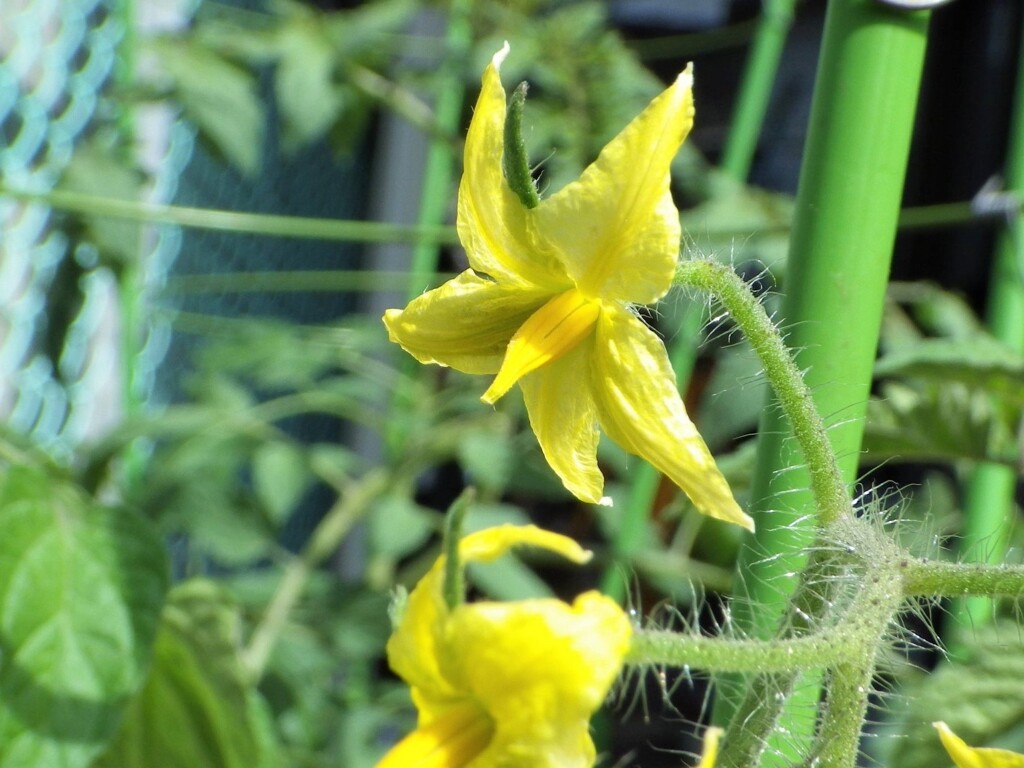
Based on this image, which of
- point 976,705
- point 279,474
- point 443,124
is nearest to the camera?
point 976,705

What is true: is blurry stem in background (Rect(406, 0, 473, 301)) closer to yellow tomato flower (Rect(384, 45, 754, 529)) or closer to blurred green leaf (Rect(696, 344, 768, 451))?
blurred green leaf (Rect(696, 344, 768, 451))

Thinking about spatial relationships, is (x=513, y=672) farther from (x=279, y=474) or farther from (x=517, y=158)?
(x=279, y=474)

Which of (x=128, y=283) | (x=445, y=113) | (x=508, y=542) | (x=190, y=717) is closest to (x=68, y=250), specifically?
(x=128, y=283)

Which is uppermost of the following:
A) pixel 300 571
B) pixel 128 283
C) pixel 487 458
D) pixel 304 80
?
pixel 304 80

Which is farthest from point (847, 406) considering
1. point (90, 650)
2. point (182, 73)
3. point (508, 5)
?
point (508, 5)

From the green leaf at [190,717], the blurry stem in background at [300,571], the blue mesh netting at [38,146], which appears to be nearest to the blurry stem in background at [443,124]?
the blurry stem in background at [300,571]

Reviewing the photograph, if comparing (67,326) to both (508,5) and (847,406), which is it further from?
(847,406)

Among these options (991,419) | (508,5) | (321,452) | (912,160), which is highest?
(508,5)

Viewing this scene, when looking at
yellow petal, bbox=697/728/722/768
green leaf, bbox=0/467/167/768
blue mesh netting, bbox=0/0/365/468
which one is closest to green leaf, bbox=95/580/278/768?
green leaf, bbox=0/467/167/768
